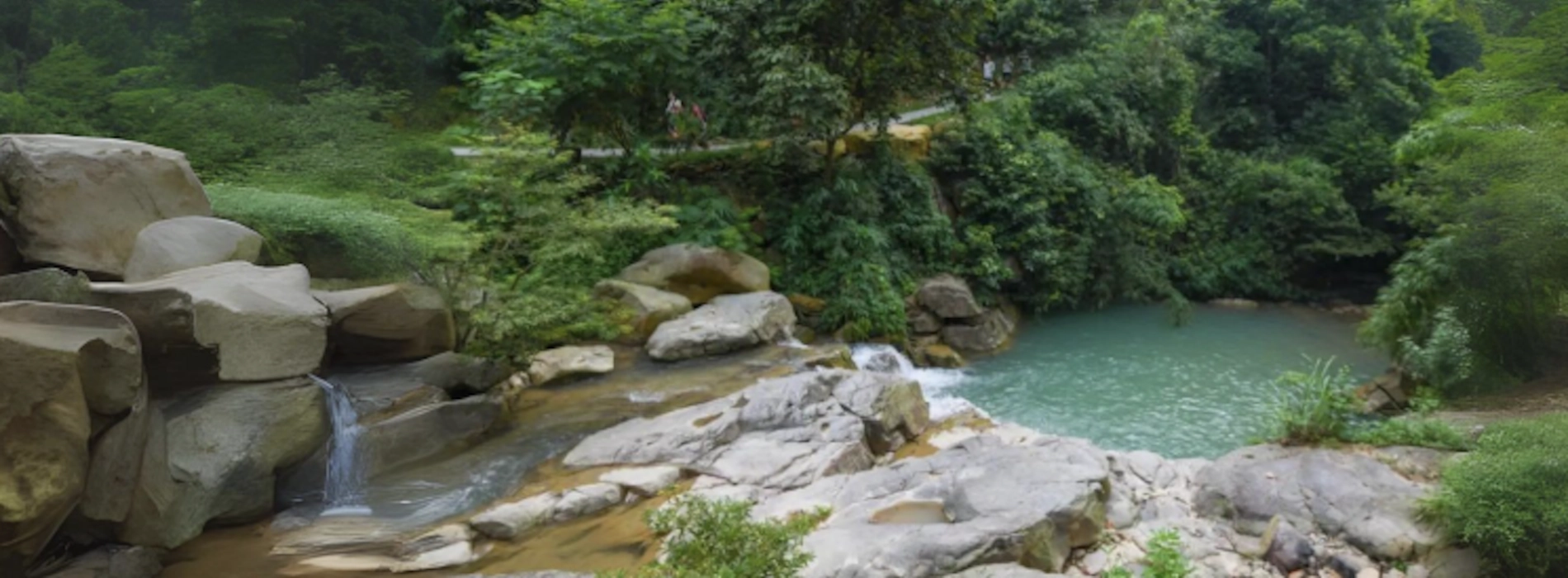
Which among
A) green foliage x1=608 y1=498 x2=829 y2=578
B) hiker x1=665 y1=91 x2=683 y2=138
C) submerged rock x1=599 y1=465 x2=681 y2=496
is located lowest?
submerged rock x1=599 y1=465 x2=681 y2=496

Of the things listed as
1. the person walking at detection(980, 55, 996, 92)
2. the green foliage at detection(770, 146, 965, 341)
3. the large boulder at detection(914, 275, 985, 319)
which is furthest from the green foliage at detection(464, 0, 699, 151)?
the person walking at detection(980, 55, 996, 92)

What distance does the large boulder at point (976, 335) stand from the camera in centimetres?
1497

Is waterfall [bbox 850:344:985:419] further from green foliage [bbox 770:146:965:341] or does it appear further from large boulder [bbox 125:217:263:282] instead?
large boulder [bbox 125:217:263:282]

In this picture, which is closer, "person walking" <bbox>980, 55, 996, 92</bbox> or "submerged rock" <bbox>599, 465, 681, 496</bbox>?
"submerged rock" <bbox>599, 465, 681, 496</bbox>

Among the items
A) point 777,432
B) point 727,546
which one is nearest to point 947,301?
point 777,432

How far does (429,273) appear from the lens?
9273 mm

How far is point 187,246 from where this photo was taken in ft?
26.4

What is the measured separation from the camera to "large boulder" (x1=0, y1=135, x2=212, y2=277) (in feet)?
24.6

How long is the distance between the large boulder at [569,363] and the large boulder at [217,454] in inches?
122

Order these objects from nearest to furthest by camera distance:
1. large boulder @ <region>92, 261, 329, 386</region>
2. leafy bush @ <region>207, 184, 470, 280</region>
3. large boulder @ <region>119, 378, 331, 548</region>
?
large boulder @ <region>119, 378, 331, 548</region> < large boulder @ <region>92, 261, 329, 386</region> < leafy bush @ <region>207, 184, 470, 280</region>

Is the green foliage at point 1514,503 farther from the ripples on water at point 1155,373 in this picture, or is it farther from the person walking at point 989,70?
the person walking at point 989,70

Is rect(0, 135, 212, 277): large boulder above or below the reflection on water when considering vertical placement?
above

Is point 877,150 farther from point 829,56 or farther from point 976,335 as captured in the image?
point 976,335

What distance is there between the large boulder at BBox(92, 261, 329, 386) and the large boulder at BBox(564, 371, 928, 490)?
7.97 feet
